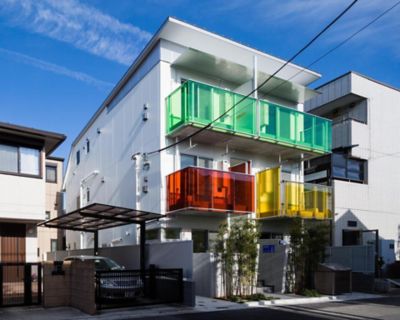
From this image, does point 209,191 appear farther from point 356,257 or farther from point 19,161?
point 356,257

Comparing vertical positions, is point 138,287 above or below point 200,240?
below

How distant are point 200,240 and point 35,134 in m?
7.51

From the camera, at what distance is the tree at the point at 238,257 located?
14.2 metres

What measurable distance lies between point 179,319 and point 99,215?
463cm

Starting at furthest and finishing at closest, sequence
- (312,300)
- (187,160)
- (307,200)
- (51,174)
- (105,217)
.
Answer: (51,174) < (307,200) < (187,160) < (312,300) < (105,217)

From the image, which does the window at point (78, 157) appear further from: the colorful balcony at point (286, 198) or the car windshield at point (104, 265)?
the car windshield at point (104, 265)

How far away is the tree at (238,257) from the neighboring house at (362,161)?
8226 mm

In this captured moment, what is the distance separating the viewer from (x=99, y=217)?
1377cm

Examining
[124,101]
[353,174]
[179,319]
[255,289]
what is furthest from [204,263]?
[353,174]

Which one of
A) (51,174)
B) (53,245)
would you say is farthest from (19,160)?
(53,245)

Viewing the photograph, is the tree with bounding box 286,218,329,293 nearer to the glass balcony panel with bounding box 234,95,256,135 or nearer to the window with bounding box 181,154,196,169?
the glass balcony panel with bounding box 234,95,256,135

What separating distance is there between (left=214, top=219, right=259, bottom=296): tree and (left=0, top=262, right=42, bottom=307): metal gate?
540 cm

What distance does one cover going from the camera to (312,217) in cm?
1927

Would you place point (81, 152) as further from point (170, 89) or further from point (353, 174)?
point (353, 174)
